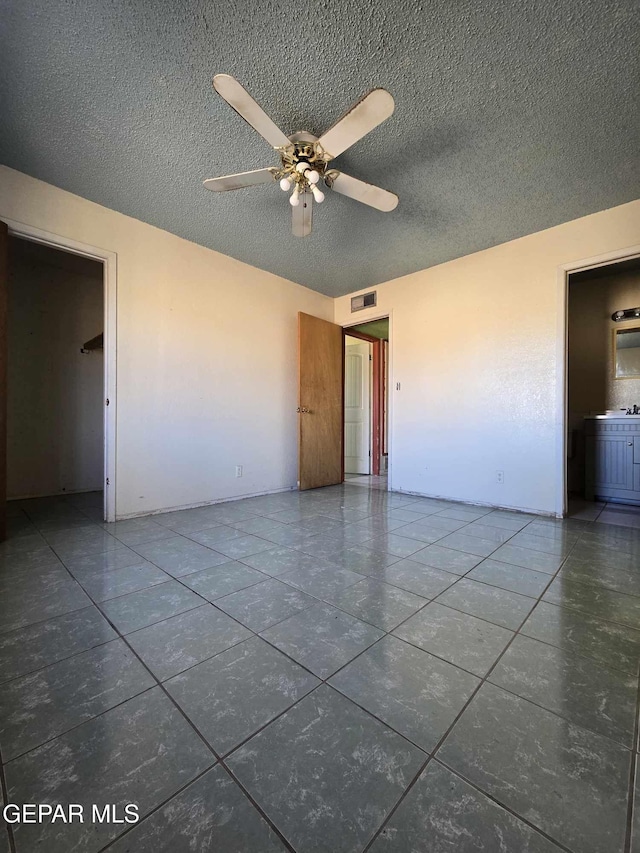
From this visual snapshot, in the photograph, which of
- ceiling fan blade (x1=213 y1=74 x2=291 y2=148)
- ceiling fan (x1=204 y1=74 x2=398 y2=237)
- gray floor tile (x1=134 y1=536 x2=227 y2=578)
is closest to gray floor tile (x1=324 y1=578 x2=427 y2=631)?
gray floor tile (x1=134 y1=536 x2=227 y2=578)

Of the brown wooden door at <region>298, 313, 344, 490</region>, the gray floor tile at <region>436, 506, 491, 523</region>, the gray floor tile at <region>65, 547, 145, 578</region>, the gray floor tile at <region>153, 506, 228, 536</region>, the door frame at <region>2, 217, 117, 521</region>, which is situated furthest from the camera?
the brown wooden door at <region>298, 313, 344, 490</region>

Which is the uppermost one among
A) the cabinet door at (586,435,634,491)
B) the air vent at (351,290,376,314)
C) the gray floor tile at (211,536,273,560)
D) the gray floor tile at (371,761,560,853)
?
→ the air vent at (351,290,376,314)

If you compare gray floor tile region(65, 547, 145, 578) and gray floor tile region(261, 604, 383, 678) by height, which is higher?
gray floor tile region(65, 547, 145, 578)

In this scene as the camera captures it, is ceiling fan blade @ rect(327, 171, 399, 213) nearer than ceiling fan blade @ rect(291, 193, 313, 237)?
Yes

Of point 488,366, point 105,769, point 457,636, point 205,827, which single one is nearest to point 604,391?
point 488,366

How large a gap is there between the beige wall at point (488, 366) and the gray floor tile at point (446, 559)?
4.88ft

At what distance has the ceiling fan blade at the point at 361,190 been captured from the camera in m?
2.08

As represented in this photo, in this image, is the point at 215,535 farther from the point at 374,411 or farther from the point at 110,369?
the point at 374,411

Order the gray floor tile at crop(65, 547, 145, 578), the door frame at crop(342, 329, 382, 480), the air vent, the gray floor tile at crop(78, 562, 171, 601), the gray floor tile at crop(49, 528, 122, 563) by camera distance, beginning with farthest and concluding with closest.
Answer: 1. the door frame at crop(342, 329, 382, 480)
2. the air vent
3. the gray floor tile at crop(49, 528, 122, 563)
4. the gray floor tile at crop(65, 547, 145, 578)
5. the gray floor tile at crop(78, 562, 171, 601)

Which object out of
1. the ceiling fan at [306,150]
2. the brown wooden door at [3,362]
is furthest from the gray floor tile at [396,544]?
the brown wooden door at [3,362]

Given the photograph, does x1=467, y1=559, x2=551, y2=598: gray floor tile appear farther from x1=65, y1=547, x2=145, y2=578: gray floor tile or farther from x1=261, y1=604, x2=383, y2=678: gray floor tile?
x1=65, y1=547, x2=145, y2=578: gray floor tile

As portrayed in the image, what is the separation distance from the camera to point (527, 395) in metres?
3.26

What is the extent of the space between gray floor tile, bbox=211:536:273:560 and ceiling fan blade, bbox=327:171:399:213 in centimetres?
237

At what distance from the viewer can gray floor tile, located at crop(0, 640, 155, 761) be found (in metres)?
0.94
